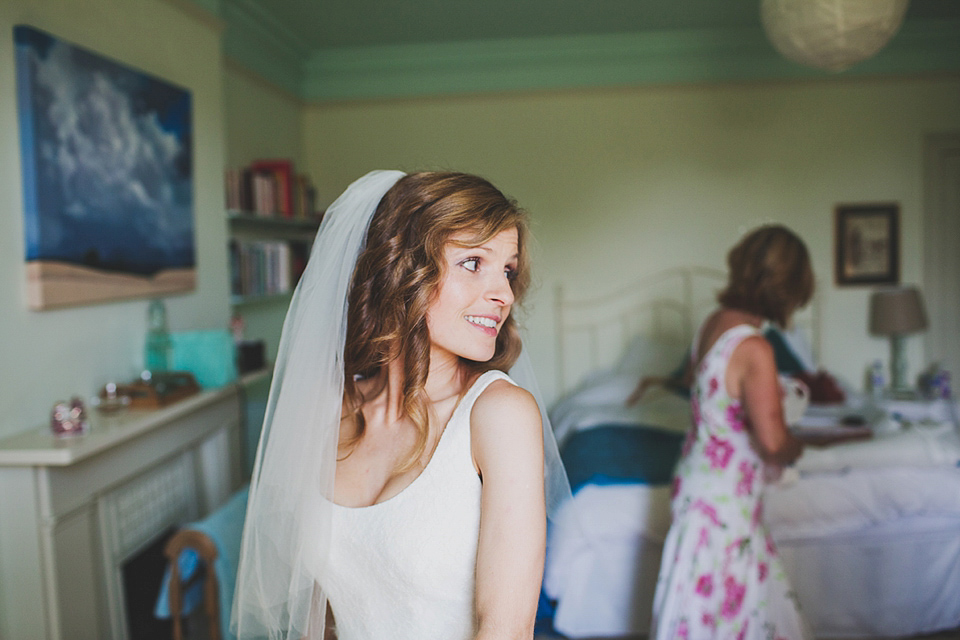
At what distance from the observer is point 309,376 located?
1.14m

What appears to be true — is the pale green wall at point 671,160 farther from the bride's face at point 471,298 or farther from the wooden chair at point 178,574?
the bride's face at point 471,298

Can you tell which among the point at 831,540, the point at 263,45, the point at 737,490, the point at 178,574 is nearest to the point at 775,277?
the point at 737,490

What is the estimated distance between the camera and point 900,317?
4.36 metres

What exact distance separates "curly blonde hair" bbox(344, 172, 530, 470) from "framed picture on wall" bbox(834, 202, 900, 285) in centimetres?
421

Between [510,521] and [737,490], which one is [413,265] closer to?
[510,521]

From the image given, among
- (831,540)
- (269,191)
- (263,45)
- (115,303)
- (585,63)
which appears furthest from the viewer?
(585,63)

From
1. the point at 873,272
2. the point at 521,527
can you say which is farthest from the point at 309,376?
the point at 873,272

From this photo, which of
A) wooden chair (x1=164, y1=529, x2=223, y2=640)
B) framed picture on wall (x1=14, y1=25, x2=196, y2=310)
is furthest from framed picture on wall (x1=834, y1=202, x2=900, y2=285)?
wooden chair (x1=164, y1=529, x2=223, y2=640)

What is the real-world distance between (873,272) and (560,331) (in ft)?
6.94

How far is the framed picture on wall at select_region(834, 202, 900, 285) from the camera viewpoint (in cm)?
462

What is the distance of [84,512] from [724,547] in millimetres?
1809

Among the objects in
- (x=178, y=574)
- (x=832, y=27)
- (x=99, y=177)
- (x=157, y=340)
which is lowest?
(x=178, y=574)

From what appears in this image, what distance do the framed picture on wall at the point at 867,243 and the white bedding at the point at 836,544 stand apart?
214 cm

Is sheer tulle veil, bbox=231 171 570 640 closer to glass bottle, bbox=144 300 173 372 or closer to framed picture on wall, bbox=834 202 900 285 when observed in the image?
glass bottle, bbox=144 300 173 372
